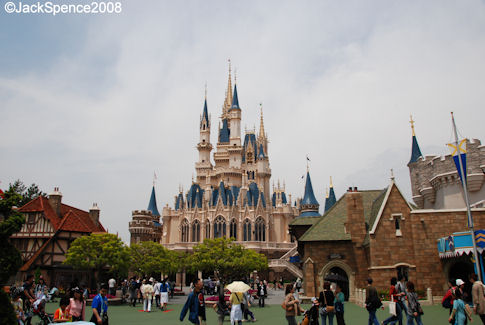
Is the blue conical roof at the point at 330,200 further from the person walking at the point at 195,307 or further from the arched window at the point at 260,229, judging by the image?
the person walking at the point at 195,307

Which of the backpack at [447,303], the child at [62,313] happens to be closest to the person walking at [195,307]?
the child at [62,313]

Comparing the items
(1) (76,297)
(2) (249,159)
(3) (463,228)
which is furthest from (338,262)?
(2) (249,159)

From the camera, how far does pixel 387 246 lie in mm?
22359

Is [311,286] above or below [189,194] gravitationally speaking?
below

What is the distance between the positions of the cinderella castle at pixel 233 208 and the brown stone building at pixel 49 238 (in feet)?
80.1

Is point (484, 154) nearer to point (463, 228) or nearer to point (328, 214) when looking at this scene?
point (463, 228)

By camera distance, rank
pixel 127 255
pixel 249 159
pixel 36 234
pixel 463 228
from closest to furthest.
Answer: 1. pixel 463 228
2. pixel 127 255
3. pixel 36 234
4. pixel 249 159

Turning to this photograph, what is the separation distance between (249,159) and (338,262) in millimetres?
52599

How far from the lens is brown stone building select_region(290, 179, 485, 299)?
850 inches

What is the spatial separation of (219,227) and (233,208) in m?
3.91

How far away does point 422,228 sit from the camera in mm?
22031

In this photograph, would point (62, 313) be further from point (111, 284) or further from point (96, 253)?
point (96, 253)

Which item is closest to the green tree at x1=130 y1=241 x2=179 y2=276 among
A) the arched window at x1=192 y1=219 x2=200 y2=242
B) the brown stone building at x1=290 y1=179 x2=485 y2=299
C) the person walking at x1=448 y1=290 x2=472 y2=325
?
the brown stone building at x1=290 y1=179 x2=485 y2=299

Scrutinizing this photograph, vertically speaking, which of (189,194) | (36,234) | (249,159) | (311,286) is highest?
(249,159)
